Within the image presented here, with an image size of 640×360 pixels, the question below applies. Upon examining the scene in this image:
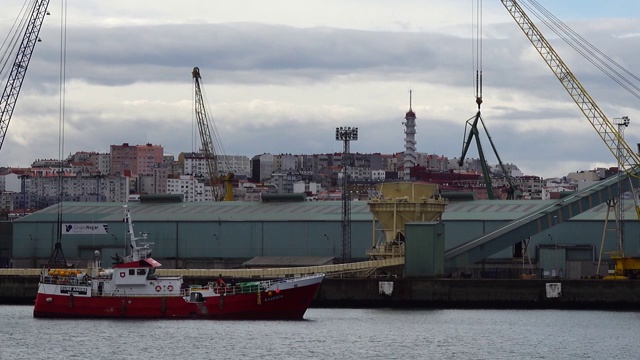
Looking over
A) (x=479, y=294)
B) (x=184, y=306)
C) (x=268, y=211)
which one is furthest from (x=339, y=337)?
(x=268, y=211)

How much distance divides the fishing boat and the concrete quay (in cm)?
1753

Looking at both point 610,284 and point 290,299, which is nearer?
point 290,299

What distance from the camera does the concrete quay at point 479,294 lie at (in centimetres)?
11350

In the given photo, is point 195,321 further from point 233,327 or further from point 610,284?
point 610,284

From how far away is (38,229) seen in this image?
149 metres

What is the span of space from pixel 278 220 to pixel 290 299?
43.8 m

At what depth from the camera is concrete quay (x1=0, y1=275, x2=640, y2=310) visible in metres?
114

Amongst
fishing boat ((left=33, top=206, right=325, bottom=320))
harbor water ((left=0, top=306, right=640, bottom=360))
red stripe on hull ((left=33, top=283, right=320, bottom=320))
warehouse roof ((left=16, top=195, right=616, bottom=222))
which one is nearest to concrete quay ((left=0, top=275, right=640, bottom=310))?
harbor water ((left=0, top=306, right=640, bottom=360))

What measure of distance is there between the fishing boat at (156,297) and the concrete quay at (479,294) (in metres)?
17.5

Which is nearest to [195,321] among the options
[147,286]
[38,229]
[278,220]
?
[147,286]

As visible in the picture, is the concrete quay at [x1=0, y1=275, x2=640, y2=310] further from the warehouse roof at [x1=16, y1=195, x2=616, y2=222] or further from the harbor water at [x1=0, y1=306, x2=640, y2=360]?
the warehouse roof at [x1=16, y1=195, x2=616, y2=222]

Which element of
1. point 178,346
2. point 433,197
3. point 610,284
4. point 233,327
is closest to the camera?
point 178,346

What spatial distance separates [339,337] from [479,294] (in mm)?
30914

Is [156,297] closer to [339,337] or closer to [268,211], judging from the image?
Answer: [339,337]
